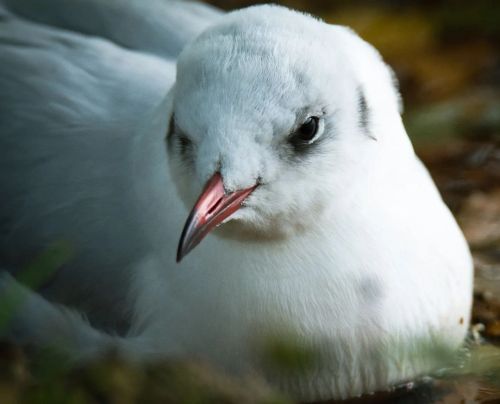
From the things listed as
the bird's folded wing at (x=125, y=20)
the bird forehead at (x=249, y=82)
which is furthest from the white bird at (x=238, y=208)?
the bird's folded wing at (x=125, y=20)

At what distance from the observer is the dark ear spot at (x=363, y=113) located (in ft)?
12.0

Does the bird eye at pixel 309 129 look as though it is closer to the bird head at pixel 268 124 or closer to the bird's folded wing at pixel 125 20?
the bird head at pixel 268 124

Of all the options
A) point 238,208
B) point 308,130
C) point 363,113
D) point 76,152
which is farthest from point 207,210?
point 76,152

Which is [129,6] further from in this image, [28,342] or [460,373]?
[460,373]

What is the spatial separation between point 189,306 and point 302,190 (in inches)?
21.2

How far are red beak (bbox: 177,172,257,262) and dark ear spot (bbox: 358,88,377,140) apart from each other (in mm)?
494

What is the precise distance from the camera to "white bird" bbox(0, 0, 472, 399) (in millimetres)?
Result: 3406

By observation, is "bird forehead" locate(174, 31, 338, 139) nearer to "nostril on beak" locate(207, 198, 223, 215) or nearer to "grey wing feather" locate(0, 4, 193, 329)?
"nostril on beak" locate(207, 198, 223, 215)

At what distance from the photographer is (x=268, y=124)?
3.35m

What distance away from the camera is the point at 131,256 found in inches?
154

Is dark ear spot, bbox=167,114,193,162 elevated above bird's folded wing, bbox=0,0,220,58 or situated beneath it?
situated beneath

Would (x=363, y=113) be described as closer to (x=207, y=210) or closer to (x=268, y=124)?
(x=268, y=124)

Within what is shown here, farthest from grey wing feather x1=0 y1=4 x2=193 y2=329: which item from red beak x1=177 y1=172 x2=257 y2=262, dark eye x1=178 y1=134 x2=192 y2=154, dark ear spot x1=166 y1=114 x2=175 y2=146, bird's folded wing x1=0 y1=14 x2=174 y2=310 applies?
red beak x1=177 y1=172 x2=257 y2=262

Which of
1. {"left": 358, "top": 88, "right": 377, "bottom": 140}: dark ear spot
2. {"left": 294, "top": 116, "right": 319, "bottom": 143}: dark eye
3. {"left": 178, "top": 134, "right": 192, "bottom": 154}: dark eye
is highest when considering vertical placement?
{"left": 358, "top": 88, "right": 377, "bottom": 140}: dark ear spot
